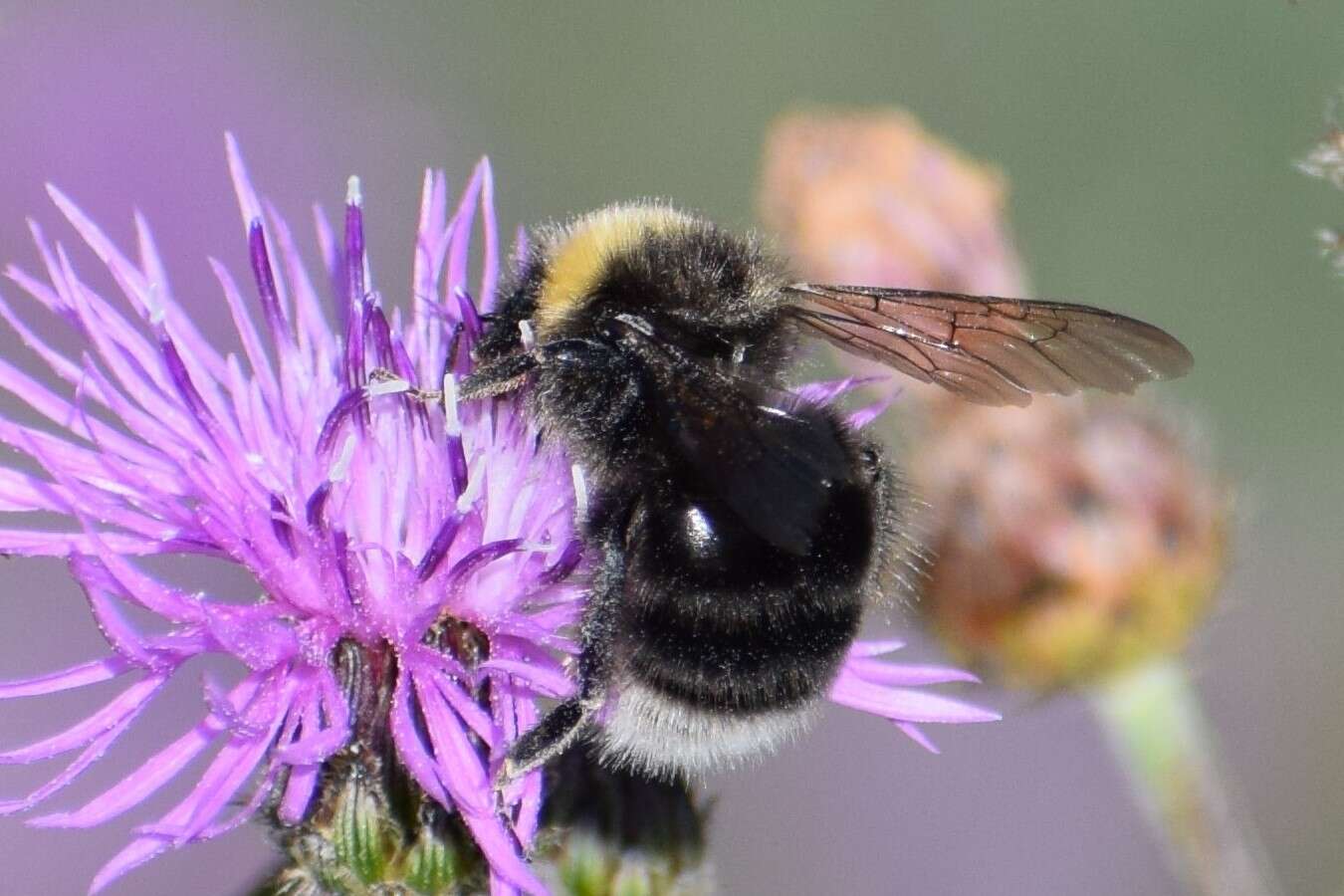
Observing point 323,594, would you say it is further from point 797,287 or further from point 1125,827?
point 1125,827

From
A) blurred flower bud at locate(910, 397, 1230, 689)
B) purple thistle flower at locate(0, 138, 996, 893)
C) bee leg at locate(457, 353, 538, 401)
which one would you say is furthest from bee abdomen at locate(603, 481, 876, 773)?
blurred flower bud at locate(910, 397, 1230, 689)

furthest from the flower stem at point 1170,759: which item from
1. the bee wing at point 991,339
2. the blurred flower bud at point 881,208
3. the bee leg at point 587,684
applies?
the bee leg at point 587,684

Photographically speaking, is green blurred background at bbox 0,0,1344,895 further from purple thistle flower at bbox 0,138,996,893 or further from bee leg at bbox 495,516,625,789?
bee leg at bbox 495,516,625,789

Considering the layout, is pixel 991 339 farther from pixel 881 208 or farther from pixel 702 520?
pixel 881 208

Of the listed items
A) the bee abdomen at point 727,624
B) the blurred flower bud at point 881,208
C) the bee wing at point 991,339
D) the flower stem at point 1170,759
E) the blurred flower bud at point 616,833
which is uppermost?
the blurred flower bud at point 881,208

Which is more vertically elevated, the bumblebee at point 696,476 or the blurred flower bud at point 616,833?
the bumblebee at point 696,476

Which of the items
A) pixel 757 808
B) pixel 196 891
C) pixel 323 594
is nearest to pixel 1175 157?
pixel 757 808

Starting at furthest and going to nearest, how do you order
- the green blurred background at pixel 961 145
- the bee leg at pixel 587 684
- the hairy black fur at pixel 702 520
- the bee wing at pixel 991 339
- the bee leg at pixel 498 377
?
the green blurred background at pixel 961 145 < the bee wing at pixel 991 339 < the bee leg at pixel 498 377 < the bee leg at pixel 587 684 < the hairy black fur at pixel 702 520

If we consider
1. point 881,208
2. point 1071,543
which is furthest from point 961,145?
point 1071,543

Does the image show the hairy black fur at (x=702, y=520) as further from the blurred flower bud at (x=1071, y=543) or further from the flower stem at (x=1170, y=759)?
the flower stem at (x=1170, y=759)
